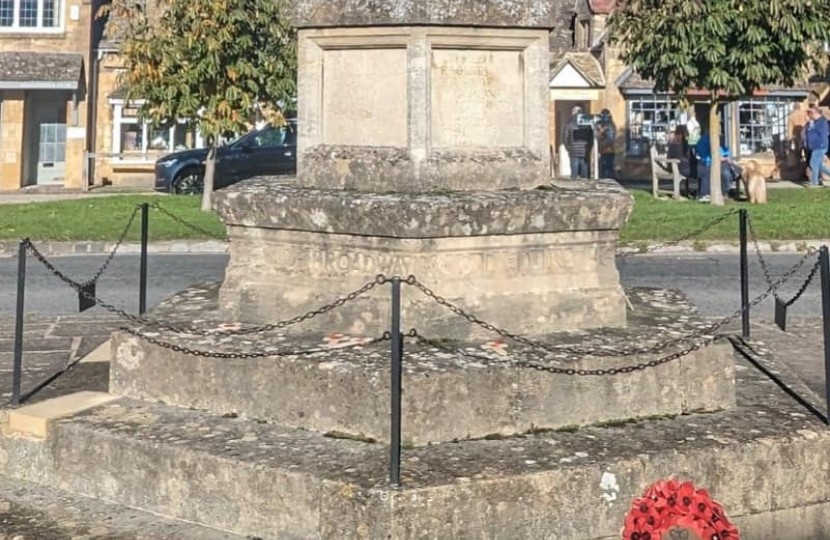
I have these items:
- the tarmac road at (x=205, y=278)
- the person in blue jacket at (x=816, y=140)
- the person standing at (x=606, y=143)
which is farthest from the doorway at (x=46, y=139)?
the person in blue jacket at (x=816, y=140)

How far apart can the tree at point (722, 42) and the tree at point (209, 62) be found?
7.16 meters

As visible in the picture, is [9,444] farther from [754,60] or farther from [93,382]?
[754,60]

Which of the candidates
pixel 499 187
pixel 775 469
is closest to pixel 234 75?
pixel 499 187

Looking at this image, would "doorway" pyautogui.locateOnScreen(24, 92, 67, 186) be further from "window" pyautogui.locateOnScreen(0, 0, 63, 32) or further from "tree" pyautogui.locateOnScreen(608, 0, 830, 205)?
"tree" pyautogui.locateOnScreen(608, 0, 830, 205)

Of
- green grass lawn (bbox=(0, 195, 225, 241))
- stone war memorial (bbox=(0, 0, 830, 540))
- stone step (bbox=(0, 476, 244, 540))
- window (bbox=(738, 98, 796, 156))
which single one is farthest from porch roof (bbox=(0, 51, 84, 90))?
stone step (bbox=(0, 476, 244, 540))

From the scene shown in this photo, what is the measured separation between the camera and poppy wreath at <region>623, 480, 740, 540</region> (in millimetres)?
3289

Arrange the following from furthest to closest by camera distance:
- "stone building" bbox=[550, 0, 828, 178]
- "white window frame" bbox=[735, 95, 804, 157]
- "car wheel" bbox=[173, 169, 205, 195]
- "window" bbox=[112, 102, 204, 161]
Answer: "white window frame" bbox=[735, 95, 804, 157], "stone building" bbox=[550, 0, 828, 178], "window" bbox=[112, 102, 204, 161], "car wheel" bbox=[173, 169, 205, 195]

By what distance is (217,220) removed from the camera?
1806 centimetres

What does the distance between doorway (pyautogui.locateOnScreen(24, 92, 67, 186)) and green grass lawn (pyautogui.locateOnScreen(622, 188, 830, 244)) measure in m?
19.9

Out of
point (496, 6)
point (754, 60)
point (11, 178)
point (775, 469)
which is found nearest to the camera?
point (775, 469)

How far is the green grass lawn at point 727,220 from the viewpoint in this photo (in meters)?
16.3

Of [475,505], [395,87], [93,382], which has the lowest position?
[475,505]

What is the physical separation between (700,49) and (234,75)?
354 inches

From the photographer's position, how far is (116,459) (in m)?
4.79
